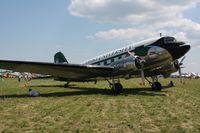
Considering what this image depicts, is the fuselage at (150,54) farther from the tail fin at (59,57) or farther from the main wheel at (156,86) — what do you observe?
the tail fin at (59,57)

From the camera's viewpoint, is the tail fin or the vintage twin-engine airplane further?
the tail fin

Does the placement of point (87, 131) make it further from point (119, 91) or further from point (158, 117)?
point (119, 91)

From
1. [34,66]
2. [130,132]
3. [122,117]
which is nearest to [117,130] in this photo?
[130,132]

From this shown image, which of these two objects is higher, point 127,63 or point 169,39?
point 169,39

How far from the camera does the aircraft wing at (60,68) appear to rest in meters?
23.2

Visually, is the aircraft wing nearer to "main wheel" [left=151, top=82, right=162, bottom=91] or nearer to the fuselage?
the fuselage

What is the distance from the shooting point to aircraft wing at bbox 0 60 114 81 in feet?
76.0

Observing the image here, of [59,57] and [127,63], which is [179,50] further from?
[59,57]

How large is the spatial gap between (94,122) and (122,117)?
1639 mm

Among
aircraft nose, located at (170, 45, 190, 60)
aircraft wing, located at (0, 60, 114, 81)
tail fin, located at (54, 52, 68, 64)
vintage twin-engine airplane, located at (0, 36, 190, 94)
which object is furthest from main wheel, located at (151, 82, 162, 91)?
tail fin, located at (54, 52, 68, 64)

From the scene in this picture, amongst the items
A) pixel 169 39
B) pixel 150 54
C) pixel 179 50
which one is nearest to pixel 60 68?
pixel 150 54

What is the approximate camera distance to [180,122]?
1136 centimetres

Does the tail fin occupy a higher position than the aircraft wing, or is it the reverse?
the tail fin

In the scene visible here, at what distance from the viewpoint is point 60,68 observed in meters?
25.1
